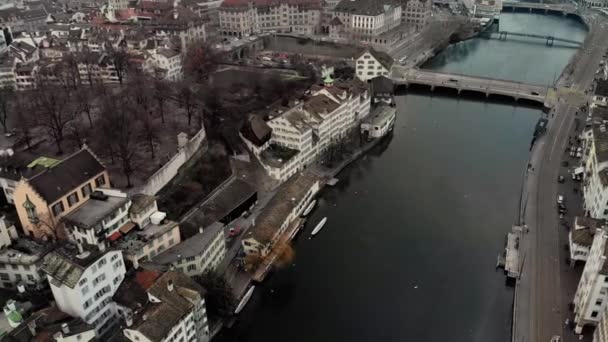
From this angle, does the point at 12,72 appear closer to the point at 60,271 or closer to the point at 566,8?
the point at 60,271

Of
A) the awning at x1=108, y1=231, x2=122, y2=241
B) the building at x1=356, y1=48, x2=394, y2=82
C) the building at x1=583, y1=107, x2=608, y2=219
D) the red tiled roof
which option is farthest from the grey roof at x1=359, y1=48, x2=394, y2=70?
the red tiled roof

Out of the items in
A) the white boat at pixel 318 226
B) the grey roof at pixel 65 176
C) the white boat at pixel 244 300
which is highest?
the grey roof at pixel 65 176

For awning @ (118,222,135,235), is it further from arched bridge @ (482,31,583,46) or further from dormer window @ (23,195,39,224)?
arched bridge @ (482,31,583,46)

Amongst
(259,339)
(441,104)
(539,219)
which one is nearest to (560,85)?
(441,104)

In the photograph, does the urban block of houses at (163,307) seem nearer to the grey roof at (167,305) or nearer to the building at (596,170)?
the grey roof at (167,305)

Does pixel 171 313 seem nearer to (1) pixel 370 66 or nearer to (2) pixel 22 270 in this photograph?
(2) pixel 22 270

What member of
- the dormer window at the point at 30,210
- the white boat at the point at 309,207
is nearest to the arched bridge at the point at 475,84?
the white boat at the point at 309,207
